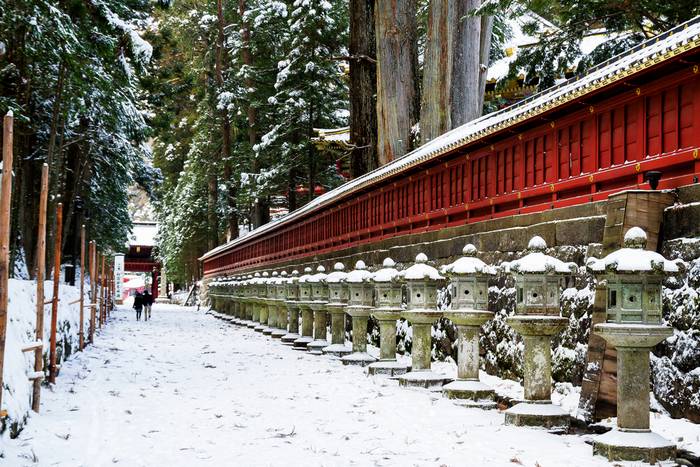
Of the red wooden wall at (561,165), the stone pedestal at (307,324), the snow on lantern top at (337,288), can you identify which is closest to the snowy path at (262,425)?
the snow on lantern top at (337,288)

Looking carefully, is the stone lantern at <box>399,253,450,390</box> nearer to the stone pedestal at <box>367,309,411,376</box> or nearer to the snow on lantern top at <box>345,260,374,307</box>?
the stone pedestal at <box>367,309,411,376</box>

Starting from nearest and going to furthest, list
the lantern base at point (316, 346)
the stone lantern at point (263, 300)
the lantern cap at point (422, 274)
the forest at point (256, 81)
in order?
the lantern cap at point (422, 274)
the forest at point (256, 81)
the lantern base at point (316, 346)
the stone lantern at point (263, 300)

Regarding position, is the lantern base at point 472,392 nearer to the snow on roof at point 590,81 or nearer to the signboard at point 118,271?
the snow on roof at point 590,81

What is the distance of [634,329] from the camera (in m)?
5.94

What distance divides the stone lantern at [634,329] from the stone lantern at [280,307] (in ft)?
43.7

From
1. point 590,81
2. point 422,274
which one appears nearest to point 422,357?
point 422,274

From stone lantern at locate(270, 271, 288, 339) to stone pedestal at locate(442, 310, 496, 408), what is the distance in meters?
10.2

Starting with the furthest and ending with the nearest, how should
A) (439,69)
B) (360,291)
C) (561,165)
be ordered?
(439,69) < (360,291) < (561,165)

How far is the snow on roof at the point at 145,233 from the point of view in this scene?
73.6 metres

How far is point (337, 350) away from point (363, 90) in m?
12.8

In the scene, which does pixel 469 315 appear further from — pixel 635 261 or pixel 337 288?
pixel 337 288

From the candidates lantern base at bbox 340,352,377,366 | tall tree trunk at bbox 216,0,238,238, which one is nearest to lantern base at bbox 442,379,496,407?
lantern base at bbox 340,352,377,366

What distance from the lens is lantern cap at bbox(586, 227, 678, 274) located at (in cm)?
598

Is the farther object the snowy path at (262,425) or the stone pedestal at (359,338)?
the stone pedestal at (359,338)
